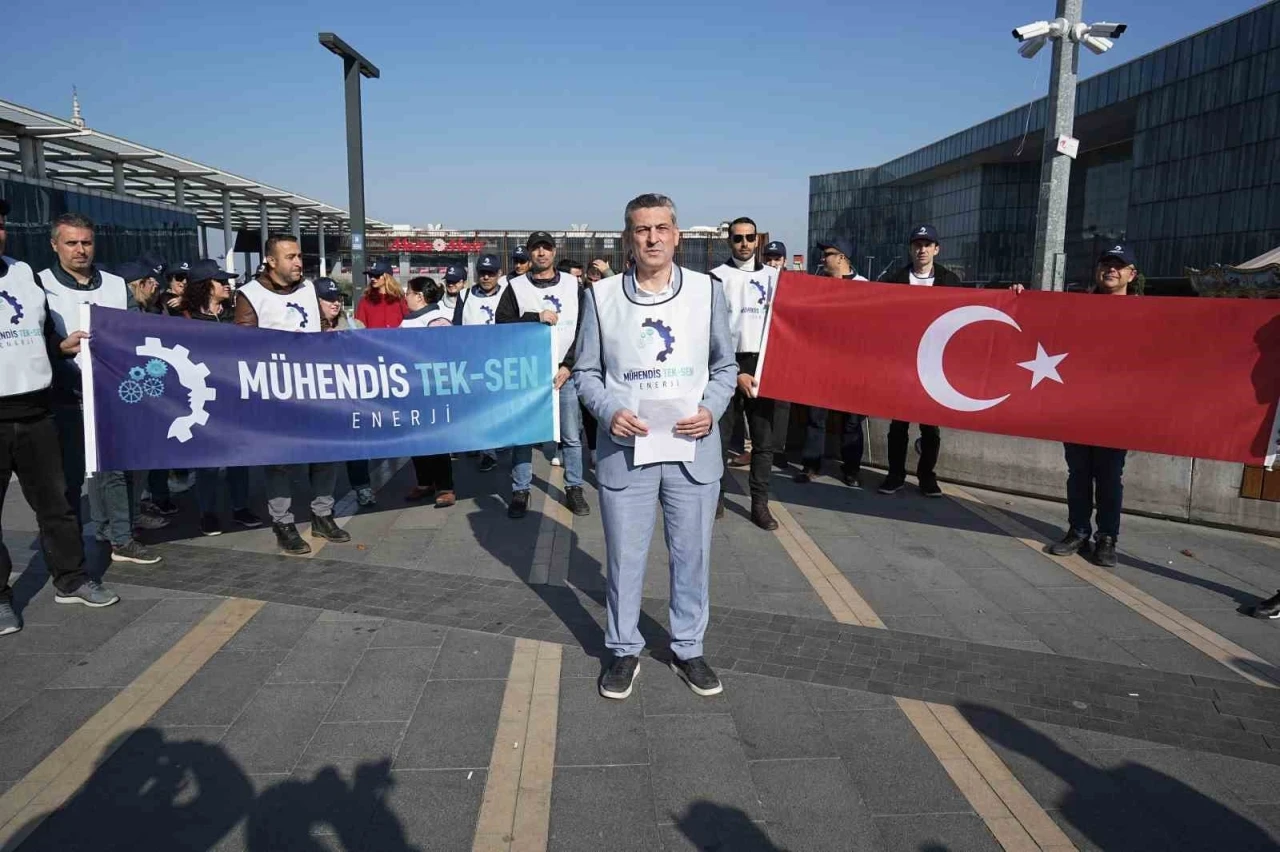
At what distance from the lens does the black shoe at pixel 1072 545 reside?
6.17 metres

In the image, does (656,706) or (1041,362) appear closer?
(656,706)

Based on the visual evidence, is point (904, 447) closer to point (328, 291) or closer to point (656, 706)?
point (656, 706)

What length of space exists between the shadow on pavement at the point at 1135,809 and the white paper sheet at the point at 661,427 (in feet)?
5.81

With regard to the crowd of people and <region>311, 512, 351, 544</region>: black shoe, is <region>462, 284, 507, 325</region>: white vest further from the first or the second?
<region>311, 512, 351, 544</region>: black shoe

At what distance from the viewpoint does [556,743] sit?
141 inches

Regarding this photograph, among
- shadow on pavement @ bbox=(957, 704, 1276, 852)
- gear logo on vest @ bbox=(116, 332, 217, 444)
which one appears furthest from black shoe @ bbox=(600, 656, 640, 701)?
gear logo on vest @ bbox=(116, 332, 217, 444)

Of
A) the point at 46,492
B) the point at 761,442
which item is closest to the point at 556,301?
the point at 761,442

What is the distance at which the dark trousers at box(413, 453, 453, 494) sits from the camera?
24.7 feet

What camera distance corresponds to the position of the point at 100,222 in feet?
64.8

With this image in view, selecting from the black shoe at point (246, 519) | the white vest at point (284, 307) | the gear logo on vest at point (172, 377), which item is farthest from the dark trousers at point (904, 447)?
the gear logo on vest at point (172, 377)

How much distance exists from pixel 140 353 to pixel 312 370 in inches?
39.0

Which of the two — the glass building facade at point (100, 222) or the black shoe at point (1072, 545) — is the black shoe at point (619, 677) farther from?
the glass building facade at point (100, 222)

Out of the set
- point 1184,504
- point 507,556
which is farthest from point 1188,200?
point 507,556

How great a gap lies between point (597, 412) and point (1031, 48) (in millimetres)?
8649
